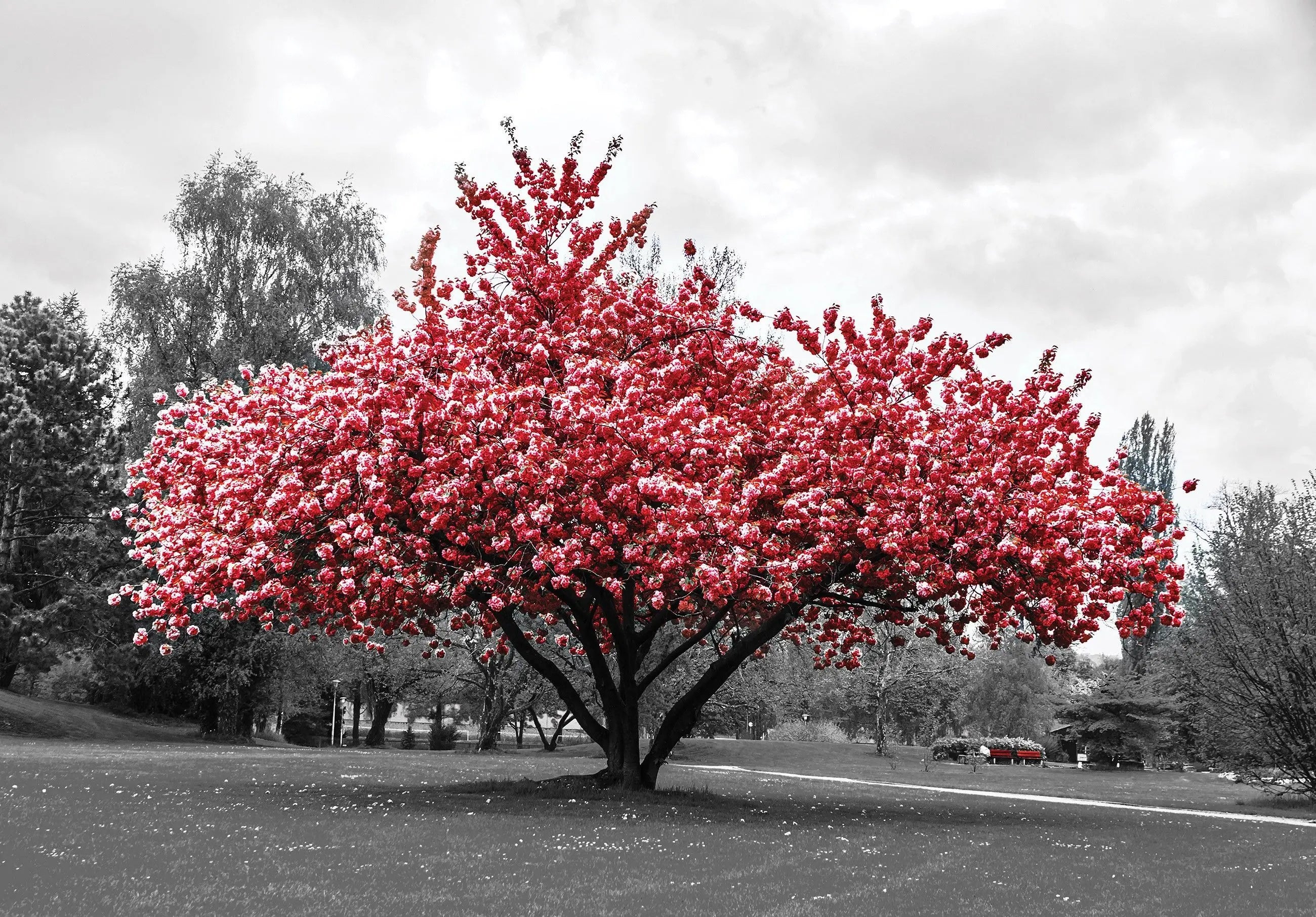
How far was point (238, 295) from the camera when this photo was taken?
33.1 m

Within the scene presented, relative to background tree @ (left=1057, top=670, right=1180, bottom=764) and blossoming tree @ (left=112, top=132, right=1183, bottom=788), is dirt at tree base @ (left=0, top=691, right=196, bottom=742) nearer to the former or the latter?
blossoming tree @ (left=112, top=132, right=1183, bottom=788)

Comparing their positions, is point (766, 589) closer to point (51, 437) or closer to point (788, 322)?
point (788, 322)

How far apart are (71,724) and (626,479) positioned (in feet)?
104

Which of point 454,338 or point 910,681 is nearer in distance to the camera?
point 454,338

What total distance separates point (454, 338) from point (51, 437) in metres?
23.9

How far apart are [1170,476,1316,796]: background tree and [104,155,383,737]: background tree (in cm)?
2481

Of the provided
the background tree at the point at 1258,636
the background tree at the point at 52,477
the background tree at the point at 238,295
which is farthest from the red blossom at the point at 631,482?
the background tree at the point at 52,477

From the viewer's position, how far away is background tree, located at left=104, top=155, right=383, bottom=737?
32125 mm

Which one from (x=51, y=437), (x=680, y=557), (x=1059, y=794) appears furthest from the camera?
(x=51, y=437)

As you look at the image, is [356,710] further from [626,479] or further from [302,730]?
[626,479]

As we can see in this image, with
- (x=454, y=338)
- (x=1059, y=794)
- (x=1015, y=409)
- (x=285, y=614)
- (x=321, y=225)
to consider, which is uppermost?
(x=321, y=225)

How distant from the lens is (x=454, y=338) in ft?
54.1

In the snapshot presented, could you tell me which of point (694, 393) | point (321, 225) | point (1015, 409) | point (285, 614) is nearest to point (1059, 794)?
point (1015, 409)

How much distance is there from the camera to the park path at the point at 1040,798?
794 inches
